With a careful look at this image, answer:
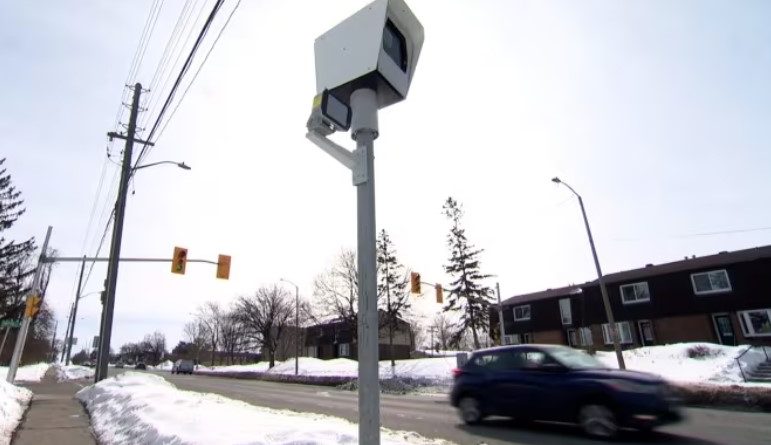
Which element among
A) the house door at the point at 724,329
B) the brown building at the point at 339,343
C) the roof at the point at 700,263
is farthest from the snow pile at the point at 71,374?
the house door at the point at 724,329

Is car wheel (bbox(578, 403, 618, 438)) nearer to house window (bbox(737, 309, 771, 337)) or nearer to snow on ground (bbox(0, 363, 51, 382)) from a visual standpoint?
snow on ground (bbox(0, 363, 51, 382))

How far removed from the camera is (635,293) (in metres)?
36.8

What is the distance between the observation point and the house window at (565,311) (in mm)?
42812

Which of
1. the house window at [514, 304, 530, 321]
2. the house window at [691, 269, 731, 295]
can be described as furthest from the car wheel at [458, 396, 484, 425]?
the house window at [514, 304, 530, 321]

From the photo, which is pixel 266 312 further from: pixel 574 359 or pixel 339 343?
pixel 574 359

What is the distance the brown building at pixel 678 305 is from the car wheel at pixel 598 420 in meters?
21.6

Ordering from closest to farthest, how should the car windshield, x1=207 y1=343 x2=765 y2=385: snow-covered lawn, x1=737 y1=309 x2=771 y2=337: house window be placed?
the car windshield, x1=207 y1=343 x2=765 y2=385: snow-covered lawn, x1=737 y1=309 x2=771 y2=337: house window

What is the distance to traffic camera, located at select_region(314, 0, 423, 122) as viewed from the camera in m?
3.31

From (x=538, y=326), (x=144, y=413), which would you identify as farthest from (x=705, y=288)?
(x=144, y=413)

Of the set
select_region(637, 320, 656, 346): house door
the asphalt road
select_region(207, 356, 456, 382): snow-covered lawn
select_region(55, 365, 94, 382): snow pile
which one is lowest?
the asphalt road

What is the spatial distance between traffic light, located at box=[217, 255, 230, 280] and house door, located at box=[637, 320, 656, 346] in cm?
3271

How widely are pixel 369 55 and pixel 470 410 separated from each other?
900 centimetres

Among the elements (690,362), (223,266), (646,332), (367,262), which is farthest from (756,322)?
(367,262)

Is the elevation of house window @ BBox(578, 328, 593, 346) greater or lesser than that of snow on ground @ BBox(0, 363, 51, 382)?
greater
